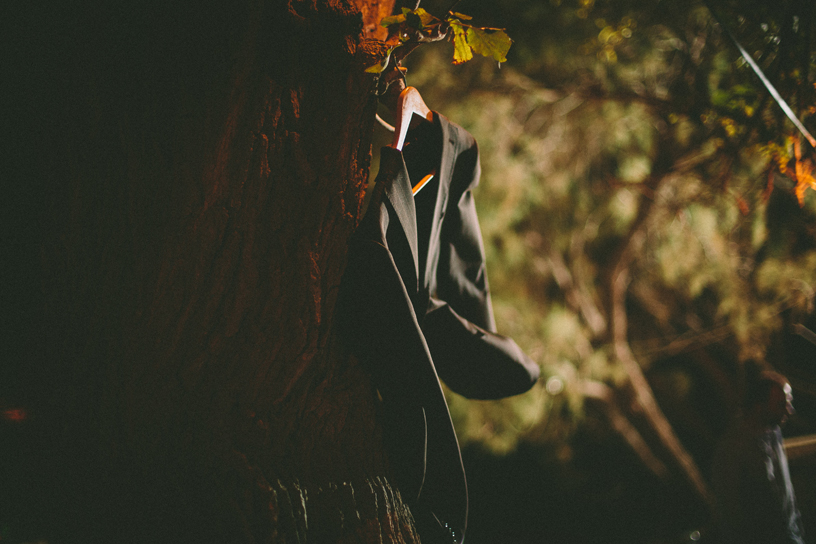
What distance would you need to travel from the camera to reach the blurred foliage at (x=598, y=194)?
222 centimetres

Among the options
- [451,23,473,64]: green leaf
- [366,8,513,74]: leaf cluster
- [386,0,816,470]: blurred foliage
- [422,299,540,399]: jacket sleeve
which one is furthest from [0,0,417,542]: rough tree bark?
[386,0,816,470]: blurred foliage

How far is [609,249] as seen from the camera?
423 cm

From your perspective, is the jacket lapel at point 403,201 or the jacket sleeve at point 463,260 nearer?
the jacket lapel at point 403,201

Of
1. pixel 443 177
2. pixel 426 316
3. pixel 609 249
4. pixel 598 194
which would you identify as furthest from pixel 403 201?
pixel 609 249

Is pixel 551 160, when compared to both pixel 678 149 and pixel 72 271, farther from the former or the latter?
pixel 72 271

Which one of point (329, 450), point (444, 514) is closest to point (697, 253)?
point (444, 514)

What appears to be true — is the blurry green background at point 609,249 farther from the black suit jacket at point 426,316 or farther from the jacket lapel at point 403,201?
the jacket lapel at point 403,201

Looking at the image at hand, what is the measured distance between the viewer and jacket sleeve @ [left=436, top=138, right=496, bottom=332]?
0.98 metres

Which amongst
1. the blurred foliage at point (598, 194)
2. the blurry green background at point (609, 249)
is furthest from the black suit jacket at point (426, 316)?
the blurred foliage at point (598, 194)

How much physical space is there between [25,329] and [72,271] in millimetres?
184

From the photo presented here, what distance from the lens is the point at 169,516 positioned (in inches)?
26.3

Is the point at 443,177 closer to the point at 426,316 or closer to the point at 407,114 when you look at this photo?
the point at 407,114

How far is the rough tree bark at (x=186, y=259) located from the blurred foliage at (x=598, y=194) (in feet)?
5.58

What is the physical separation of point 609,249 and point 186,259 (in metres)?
4.43
